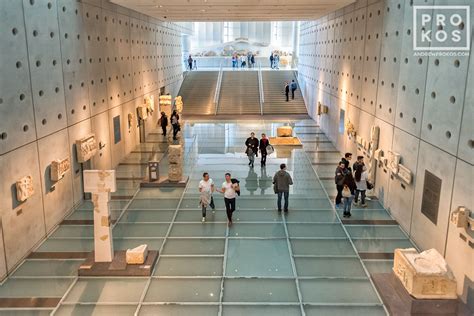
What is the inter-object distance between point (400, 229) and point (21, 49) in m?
10.5

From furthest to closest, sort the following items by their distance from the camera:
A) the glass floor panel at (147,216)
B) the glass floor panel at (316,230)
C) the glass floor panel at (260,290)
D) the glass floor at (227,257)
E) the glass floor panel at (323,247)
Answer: the glass floor panel at (147,216)
the glass floor panel at (316,230)
the glass floor panel at (323,247)
the glass floor panel at (260,290)
the glass floor at (227,257)

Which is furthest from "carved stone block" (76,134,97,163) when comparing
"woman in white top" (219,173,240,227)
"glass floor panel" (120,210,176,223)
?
"woman in white top" (219,173,240,227)

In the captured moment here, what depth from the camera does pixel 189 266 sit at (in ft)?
30.8

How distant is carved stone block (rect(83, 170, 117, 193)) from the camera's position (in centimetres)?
877

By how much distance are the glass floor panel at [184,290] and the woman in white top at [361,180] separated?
5.71 metres

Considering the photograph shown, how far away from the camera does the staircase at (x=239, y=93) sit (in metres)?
32.0

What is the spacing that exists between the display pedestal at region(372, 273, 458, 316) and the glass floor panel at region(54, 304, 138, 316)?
4.73 metres

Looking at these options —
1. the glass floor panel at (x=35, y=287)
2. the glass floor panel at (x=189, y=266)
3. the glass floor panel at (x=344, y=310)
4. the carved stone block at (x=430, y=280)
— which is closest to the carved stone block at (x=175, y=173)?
the glass floor panel at (x=189, y=266)

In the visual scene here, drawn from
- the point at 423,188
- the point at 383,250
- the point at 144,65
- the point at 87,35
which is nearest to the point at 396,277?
the point at 383,250

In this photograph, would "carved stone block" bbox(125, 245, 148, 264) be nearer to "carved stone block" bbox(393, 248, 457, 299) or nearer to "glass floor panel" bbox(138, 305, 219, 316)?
"glass floor panel" bbox(138, 305, 219, 316)

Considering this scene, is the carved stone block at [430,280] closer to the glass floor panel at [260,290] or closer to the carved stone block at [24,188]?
the glass floor panel at [260,290]

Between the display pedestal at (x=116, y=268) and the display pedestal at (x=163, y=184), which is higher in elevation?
the display pedestal at (x=163, y=184)

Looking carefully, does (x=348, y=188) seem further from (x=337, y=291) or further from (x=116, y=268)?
(x=116, y=268)

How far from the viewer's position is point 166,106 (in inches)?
961
